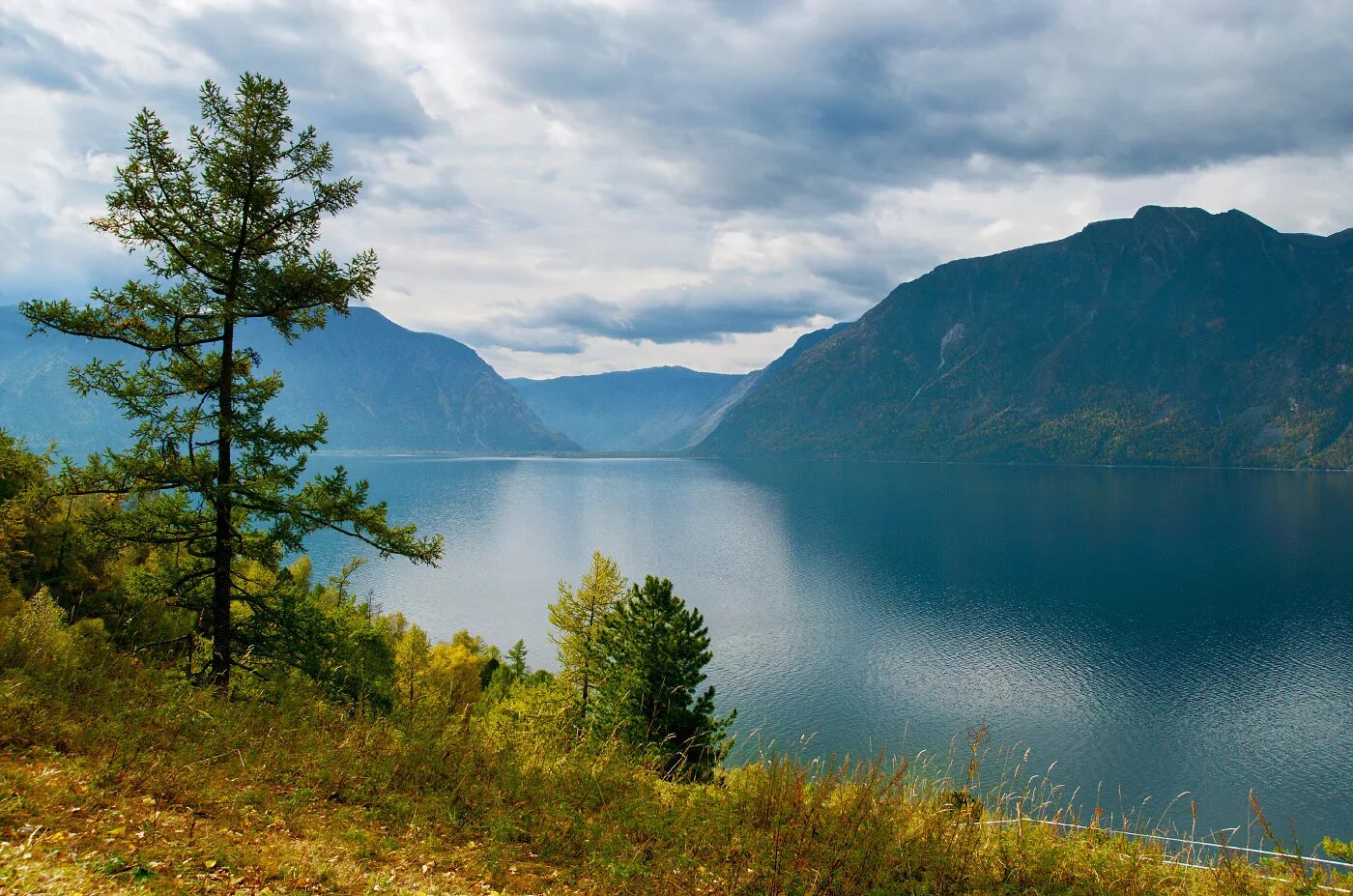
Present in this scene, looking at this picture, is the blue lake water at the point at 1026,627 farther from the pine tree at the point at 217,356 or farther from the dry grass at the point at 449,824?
the pine tree at the point at 217,356

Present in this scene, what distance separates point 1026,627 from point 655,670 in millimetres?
63714

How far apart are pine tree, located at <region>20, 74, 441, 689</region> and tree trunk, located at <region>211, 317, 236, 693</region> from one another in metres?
0.02

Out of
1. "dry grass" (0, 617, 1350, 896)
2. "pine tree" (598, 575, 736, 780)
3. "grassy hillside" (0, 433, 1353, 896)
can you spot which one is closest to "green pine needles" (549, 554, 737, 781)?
"pine tree" (598, 575, 736, 780)

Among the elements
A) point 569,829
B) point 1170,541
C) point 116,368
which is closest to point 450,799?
point 569,829

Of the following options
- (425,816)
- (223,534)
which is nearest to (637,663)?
(223,534)

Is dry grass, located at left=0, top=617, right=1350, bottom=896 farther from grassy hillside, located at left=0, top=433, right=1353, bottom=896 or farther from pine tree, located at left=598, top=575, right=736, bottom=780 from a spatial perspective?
pine tree, located at left=598, top=575, right=736, bottom=780

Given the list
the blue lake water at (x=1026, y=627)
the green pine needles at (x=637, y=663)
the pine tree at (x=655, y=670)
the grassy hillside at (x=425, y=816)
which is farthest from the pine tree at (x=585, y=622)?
the grassy hillside at (x=425, y=816)

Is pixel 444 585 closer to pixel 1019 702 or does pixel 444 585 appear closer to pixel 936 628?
pixel 936 628

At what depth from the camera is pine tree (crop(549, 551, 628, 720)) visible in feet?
101

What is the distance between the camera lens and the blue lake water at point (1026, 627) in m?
46.7

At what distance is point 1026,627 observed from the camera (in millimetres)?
76438

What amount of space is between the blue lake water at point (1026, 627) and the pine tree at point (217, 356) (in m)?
21.1

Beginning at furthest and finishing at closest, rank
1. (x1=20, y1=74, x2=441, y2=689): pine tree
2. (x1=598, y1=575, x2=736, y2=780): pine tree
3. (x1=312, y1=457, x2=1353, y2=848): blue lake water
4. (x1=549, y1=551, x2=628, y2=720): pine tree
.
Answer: (x1=312, y1=457, x2=1353, y2=848): blue lake water, (x1=549, y1=551, x2=628, y2=720): pine tree, (x1=598, y1=575, x2=736, y2=780): pine tree, (x1=20, y1=74, x2=441, y2=689): pine tree

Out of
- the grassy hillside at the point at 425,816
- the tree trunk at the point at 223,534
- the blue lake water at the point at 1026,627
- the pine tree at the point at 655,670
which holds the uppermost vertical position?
the tree trunk at the point at 223,534
